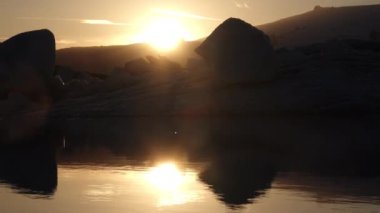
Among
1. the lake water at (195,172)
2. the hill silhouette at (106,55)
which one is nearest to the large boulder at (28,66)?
the lake water at (195,172)

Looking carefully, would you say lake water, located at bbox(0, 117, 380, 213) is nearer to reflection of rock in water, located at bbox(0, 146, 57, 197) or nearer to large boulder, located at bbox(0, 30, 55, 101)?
reflection of rock in water, located at bbox(0, 146, 57, 197)

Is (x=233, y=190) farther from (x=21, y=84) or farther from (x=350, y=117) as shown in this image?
(x=21, y=84)

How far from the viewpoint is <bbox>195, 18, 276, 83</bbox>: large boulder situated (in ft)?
167

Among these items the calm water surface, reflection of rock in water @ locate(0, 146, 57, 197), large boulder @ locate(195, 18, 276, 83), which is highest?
large boulder @ locate(195, 18, 276, 83)

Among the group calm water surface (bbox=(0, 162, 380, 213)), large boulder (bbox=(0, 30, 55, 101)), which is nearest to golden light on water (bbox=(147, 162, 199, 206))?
calm water surface (bbox=(0, 162, 380, 213))

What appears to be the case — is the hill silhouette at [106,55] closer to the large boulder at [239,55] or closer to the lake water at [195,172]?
the large boulder at [239,55]

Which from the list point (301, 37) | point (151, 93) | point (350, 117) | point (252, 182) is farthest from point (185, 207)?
point (301, 37)

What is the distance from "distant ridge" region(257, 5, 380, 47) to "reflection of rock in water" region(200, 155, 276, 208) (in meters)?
83.0

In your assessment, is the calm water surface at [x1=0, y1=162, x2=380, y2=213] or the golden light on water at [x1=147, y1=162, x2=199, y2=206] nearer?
the calm water surface at [x1=0, y1=162, x2=380, y2=213]

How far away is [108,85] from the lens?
192 ft

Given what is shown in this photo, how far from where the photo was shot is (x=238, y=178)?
1736 centimetres

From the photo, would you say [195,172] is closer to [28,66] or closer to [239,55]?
[239,55]

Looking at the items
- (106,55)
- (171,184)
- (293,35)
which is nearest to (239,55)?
(171,184)

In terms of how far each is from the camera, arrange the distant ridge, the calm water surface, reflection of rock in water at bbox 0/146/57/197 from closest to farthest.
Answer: the calm water surface < reflection of rock in water at bbox 0/146/57/197 < the distant ridge
